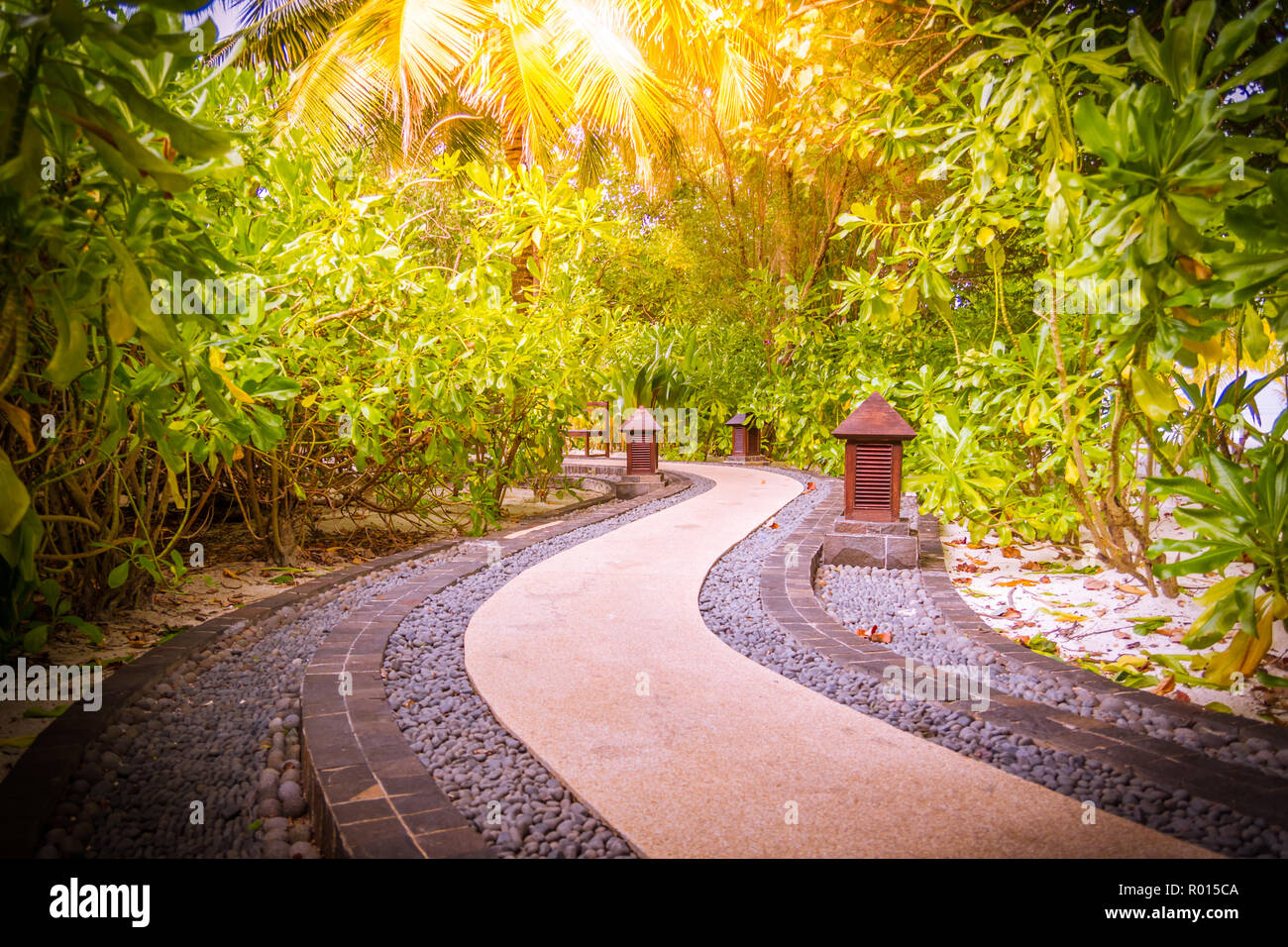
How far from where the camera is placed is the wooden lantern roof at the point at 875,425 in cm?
509

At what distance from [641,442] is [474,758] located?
8.06 meters

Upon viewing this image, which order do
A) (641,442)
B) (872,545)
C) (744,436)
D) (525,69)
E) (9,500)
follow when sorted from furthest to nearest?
(744,436), (641,442), (525,69), (872,545), (9,500)

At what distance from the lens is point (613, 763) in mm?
2027

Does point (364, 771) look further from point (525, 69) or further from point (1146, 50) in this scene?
point (525, 69)

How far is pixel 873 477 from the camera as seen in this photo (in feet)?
16.7

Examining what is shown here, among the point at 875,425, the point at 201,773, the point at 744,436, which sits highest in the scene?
the point at 875,425

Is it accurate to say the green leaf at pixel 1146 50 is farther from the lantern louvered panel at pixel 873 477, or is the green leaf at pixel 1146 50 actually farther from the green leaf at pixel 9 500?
the lantern louvered panel at pixel 873 477

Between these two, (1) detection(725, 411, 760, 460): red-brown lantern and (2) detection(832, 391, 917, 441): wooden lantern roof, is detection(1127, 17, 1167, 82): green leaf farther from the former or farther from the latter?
(1) detection(725, 411, 760, 460): red-brown lantern

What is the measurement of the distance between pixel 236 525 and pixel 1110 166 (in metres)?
5.78

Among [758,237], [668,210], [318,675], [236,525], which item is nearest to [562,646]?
[318,675]

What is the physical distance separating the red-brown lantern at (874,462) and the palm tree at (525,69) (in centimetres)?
480

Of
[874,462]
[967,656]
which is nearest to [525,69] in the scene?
[874,462]

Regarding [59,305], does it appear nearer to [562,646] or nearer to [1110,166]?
[562,646]

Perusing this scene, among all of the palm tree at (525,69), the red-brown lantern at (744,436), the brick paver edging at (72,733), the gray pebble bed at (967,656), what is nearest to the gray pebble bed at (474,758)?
the brick paver edging at (72,733)
